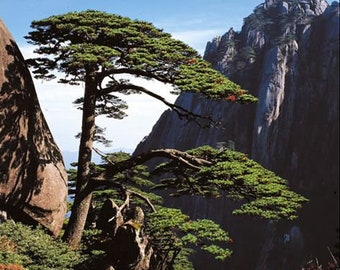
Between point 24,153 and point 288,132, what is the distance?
59.9 metres

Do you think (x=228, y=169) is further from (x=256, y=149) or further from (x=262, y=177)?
(x=256, y=149)

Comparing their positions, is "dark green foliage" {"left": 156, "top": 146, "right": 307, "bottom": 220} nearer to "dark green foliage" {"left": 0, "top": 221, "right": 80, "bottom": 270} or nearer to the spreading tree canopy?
the spreading tree canopy

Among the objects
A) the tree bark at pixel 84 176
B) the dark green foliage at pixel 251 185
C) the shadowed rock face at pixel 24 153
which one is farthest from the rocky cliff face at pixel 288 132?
the dark green foliage at pixel 251 185

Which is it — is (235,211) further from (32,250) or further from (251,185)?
(32,250)

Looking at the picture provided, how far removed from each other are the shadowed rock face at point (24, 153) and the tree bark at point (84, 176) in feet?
3.62

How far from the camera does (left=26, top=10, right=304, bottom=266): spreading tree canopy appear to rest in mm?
11438

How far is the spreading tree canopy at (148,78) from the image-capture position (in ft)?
37.5

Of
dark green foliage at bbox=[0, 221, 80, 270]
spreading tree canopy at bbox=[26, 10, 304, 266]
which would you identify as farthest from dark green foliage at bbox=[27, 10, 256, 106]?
dark green foliage at bbox=[0, 221, 80, 270]

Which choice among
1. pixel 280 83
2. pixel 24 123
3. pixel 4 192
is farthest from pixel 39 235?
pixel 280 83

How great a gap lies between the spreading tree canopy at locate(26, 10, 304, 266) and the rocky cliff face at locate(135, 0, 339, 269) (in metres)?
46.6

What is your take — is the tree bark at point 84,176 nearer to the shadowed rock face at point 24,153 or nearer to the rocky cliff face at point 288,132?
A: the shadowed rock face at point 24,153

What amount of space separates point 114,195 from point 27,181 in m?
5.89

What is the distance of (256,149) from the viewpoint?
2734 inches

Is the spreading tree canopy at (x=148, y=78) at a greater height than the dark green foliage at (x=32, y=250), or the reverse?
the spreading tree canopy at (x=148, y=78)
